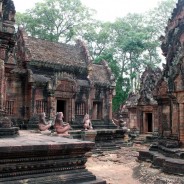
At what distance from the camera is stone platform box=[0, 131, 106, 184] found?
4707 mm

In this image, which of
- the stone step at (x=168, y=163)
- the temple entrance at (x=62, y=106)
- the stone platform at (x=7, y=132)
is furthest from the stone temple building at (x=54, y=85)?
the stone platform at (x=7, y=132)

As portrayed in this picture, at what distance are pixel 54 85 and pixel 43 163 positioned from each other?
1461 centimetres

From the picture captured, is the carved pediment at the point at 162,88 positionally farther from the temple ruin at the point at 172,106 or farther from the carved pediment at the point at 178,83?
the carved pediment at the point at 178,83

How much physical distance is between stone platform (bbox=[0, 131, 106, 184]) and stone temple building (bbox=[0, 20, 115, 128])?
1176 cm

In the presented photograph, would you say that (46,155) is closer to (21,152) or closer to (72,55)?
(21,152)

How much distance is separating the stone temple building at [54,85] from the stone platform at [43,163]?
11760 mm

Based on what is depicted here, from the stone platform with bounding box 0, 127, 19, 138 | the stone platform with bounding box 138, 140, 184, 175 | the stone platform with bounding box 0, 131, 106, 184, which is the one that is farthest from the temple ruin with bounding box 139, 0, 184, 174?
the stone platform with bounding box 0, 127, 19, 138

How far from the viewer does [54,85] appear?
767 inches

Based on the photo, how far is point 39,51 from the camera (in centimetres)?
2016

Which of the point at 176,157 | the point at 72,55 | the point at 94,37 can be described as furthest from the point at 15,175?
the point at 94,37

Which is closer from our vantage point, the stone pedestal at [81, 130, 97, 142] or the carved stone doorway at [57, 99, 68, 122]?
the stone pedestal at [81, 130, 97, 142]

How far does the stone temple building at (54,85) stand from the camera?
18.4 meters

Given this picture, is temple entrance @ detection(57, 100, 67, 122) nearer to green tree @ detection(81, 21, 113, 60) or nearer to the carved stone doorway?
the carved stone doorway

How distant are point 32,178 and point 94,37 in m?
33.9
